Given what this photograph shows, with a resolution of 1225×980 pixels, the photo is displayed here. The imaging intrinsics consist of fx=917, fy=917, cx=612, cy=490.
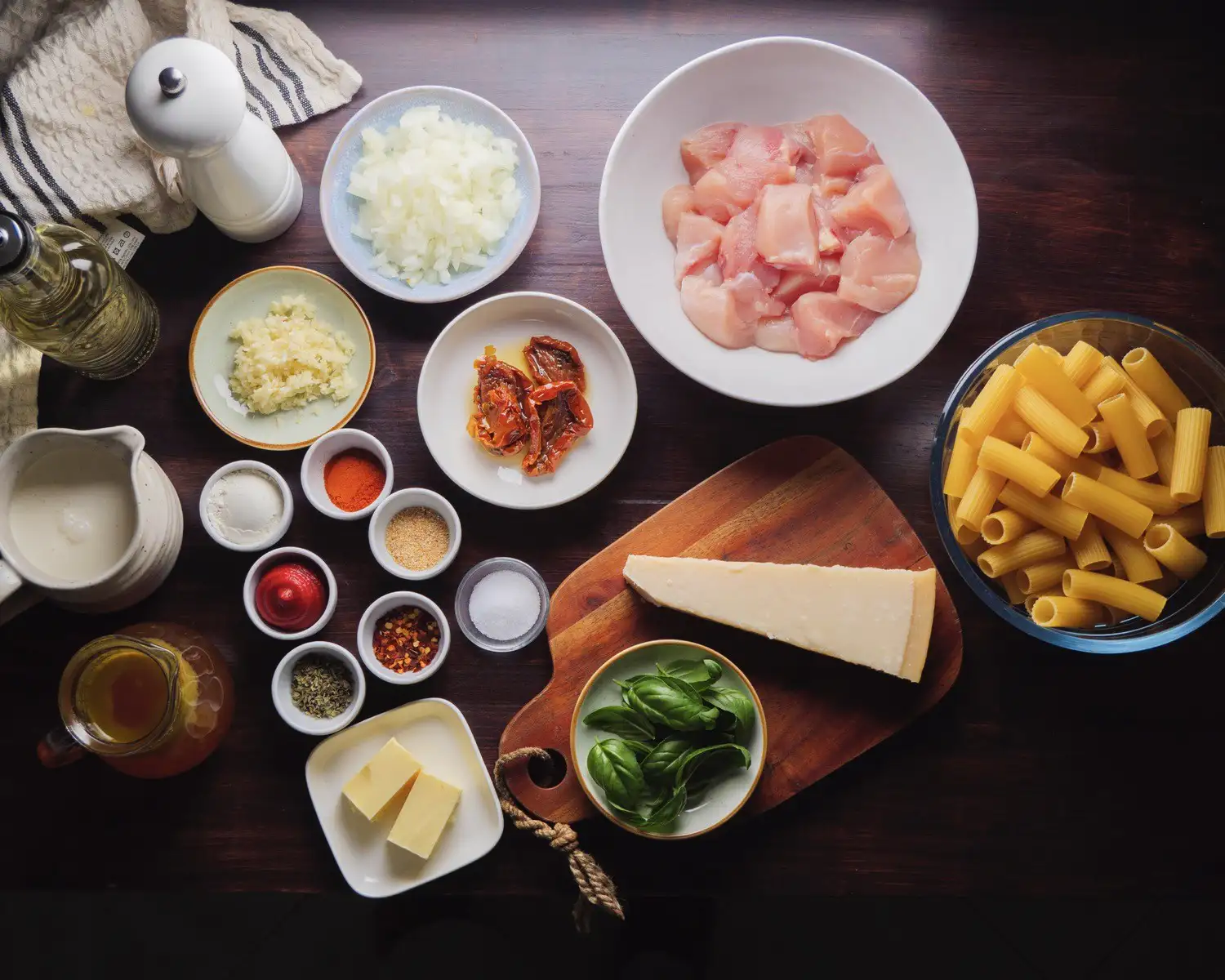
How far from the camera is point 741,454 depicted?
1.88 metres

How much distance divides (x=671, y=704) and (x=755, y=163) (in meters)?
1.06

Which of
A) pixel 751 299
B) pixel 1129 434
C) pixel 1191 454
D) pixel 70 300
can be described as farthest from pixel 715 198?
pixel 70 300

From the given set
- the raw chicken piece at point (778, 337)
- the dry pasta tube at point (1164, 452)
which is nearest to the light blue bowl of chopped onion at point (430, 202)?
the raw chicken piece at point (778, 337)

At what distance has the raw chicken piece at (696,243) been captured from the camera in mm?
1806

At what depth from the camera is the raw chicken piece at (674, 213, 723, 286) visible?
1806 mm

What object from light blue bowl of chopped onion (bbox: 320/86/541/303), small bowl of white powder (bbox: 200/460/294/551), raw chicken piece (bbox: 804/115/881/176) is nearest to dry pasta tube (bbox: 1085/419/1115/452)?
raw chicken piece (bbox: 804/115/881/176)

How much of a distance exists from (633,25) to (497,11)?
11.3 inches

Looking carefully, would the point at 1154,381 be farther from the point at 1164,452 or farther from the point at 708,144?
the point at 708,144

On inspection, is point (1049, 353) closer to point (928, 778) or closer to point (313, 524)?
point (928, 778)

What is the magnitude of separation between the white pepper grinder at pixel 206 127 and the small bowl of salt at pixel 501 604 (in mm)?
833

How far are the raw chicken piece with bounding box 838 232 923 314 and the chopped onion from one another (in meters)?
0.67

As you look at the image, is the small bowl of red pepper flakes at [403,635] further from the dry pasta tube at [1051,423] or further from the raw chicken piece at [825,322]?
the dry pasta tube at [1051,423]

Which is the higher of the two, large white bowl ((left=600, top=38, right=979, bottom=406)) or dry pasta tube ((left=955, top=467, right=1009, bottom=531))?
large white bowl ((left=600, top=38, right=979, bottom=406))

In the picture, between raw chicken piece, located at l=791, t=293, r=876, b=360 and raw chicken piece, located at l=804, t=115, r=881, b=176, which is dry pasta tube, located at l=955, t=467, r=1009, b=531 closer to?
raw chicken piece, located at l=791, t=293, r=876, b=360
